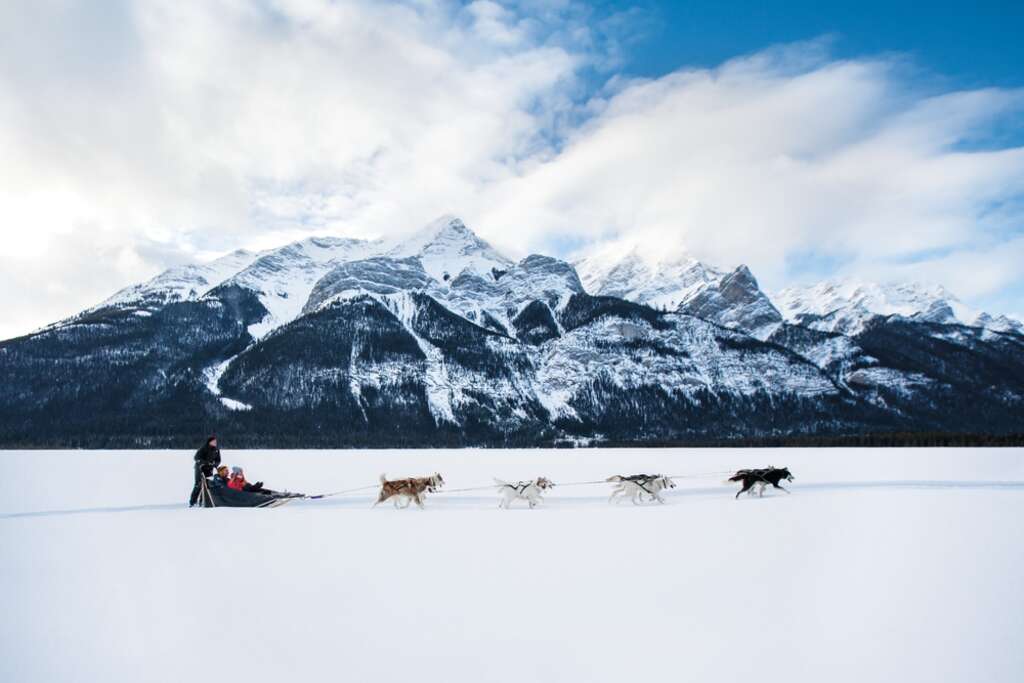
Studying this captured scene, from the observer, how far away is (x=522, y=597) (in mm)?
8102

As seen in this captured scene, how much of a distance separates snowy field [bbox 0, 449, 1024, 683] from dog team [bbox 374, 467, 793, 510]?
2.46 metres

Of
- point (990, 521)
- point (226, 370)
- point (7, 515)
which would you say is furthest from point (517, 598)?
point (226, 370)

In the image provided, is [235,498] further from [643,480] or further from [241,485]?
[643,480]

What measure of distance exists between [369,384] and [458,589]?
167245 millimetres

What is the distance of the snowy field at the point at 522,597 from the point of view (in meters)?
5.96

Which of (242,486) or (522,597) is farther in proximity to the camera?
(242,486)

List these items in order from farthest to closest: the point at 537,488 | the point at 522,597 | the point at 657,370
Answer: the point at 657,370 < the point at 537,488 < the point at 522,597

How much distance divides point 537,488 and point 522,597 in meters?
9.82

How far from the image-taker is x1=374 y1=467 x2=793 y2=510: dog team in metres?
17.8

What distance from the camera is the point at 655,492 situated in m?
18.5

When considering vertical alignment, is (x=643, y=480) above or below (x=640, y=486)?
above

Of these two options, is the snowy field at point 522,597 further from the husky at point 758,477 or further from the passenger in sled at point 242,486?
the husky at point 758,477

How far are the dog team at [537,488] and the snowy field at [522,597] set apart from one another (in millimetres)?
2464

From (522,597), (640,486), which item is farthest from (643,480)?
(522,597)
